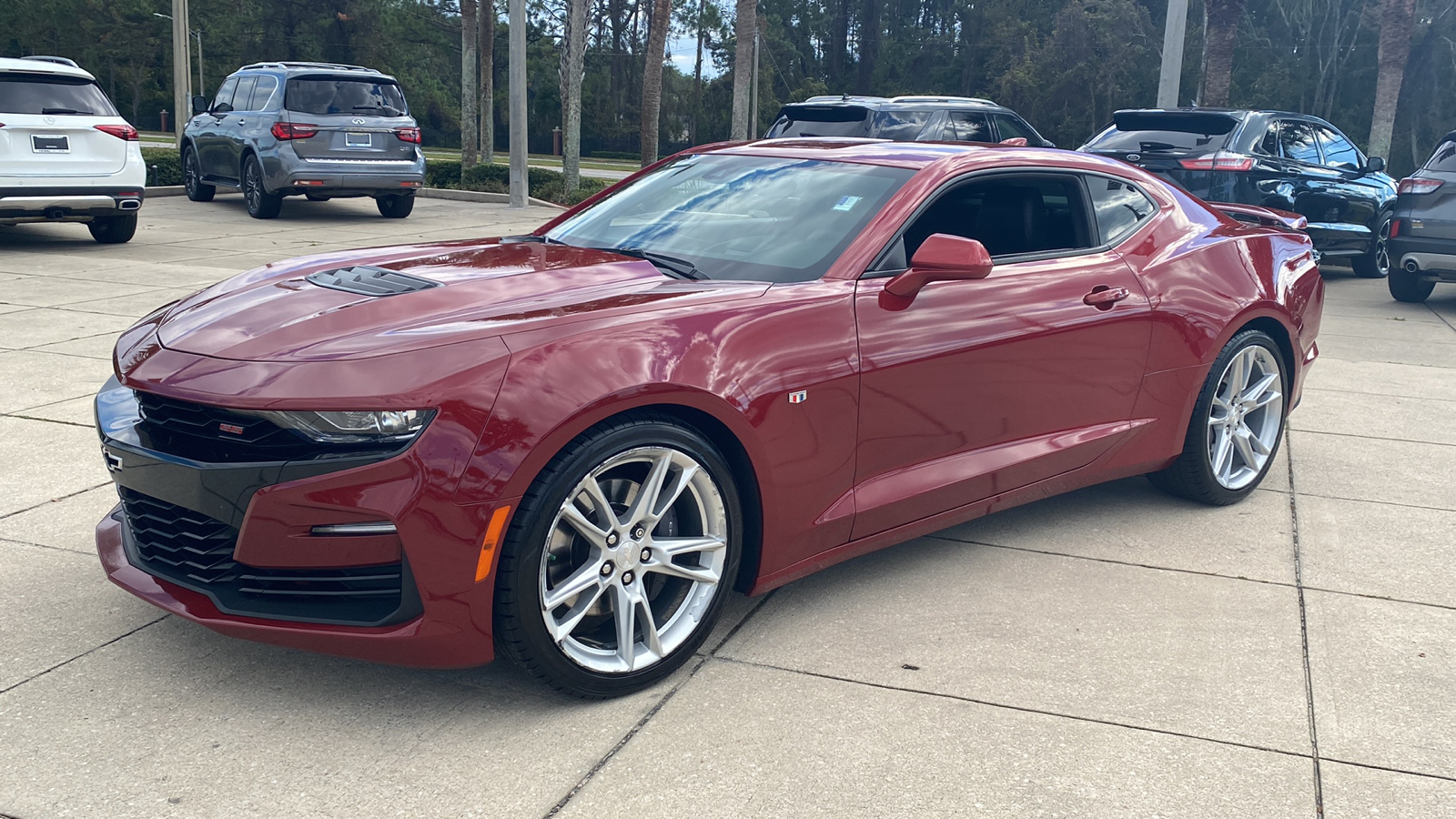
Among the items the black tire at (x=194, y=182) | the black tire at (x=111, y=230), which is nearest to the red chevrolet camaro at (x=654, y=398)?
the black tire at (x=111, y=230)

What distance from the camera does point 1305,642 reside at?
3973 mm

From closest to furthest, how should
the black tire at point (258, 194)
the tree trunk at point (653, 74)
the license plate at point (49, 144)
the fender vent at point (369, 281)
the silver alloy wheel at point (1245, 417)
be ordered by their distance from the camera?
the fender vent at point (369, 281), the silver alloy wheel at point (1245, 417), the license plate at point (49, 144), the black tire at point (258, 194), the tree trunk at point (653, 74)

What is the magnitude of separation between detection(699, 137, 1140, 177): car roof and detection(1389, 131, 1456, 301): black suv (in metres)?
7.82

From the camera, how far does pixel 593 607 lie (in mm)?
3428

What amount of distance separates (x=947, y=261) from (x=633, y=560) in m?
1.30

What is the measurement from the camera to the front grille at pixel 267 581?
3.08 m

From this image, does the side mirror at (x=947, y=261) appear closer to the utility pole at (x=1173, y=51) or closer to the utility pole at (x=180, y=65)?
the utility pole at (x=1173, y=51)

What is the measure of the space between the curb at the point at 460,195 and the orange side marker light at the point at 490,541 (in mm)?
→ 17611

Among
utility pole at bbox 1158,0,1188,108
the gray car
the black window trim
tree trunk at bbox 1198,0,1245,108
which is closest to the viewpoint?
the black window trim

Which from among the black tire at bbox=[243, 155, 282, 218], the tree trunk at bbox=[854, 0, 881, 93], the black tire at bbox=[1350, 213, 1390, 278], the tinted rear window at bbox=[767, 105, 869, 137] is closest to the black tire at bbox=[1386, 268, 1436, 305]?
the black tire at bbox=[1350, 213, 1390, 278]

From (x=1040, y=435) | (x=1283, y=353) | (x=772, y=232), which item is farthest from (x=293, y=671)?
(x=1283, y=353)

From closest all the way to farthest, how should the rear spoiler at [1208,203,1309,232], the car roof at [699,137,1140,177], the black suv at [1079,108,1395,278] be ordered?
1. the car roof at [699,137,1140,177]
2. the rear spoiler at [1208,203,1309,232]
3. the black suv at [1079,108,1395,278]

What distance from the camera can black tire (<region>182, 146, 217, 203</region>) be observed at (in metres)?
18.6

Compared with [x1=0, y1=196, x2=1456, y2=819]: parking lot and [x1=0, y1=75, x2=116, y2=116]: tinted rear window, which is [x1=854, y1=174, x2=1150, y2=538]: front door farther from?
[x1=0, y1=75, x2=116, y2=116]: tinted rear window
